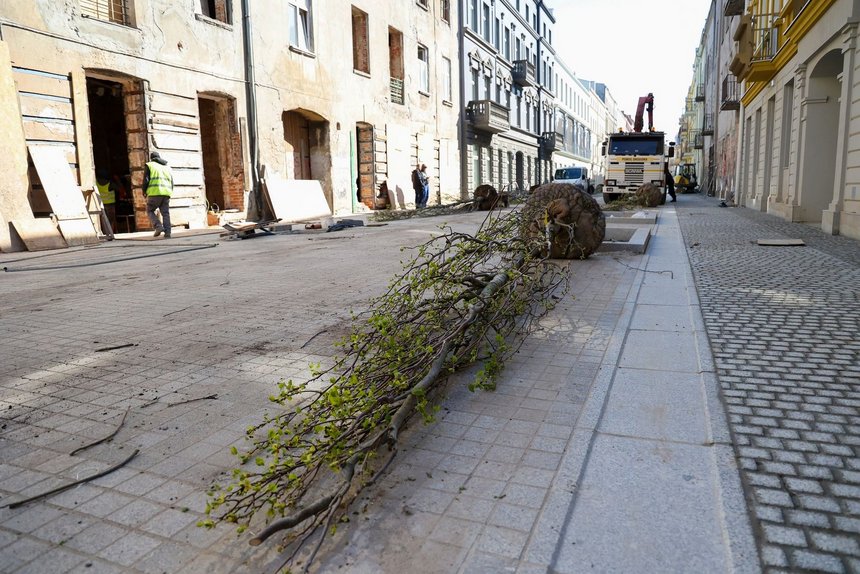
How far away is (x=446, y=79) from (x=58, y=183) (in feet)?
67.3

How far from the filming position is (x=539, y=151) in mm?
46625

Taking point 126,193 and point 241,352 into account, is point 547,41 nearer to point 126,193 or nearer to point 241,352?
point 126,193

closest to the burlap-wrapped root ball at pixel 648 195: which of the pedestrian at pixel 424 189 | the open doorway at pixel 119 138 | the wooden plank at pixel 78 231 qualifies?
the pedestrian at pixel 424 189

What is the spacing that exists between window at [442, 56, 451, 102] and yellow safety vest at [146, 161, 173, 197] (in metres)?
17.5

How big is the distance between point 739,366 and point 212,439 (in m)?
2.89

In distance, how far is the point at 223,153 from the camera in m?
17.0

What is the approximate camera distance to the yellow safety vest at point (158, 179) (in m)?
13.1

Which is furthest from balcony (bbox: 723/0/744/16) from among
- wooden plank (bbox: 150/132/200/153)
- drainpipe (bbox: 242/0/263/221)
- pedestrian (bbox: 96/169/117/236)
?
pedestrian (bbox: 96/169/117/236)

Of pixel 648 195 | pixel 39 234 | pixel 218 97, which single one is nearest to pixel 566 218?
pixel 39 234

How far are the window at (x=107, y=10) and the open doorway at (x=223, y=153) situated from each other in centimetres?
270

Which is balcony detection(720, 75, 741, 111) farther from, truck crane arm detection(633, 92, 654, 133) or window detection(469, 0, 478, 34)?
window detection(469, 0, 478, 34)

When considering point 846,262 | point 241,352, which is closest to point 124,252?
point 241,352

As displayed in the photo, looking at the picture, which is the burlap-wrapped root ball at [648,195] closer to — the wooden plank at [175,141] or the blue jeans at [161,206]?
the wooden plank at [175,141]

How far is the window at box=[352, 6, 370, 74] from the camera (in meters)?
22.4
